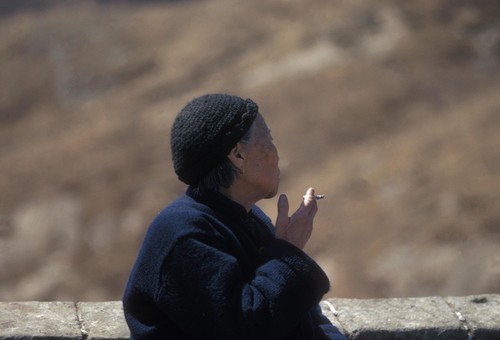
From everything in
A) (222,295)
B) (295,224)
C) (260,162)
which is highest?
(260,162)

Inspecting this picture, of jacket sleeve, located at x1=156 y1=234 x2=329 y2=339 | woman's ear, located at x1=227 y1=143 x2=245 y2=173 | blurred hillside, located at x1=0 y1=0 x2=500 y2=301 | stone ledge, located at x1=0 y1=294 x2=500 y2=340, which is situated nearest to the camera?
jacket sleeve, located at x1=156 y1=234 x2=329 y2=339

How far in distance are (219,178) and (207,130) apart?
137 mm

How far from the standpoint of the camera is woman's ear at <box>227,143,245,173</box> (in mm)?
2605

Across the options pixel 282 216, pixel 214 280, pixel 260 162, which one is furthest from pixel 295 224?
pixel 214 280

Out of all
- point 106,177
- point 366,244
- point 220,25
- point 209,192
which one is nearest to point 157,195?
point 106,177

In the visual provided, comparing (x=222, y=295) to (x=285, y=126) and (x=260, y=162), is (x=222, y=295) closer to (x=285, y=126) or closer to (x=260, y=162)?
(x=260, y=162)

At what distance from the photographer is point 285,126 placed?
22562 mm

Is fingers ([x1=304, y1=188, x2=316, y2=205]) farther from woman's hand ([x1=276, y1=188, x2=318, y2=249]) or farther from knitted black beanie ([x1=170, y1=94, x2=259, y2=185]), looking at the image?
knitted black beanie ([x1=170, y1=94, x2=259, y2=185])

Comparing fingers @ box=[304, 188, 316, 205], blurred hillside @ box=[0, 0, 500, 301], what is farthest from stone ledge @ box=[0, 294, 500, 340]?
blurred hillside @ box=[0, 0, 500, 301]

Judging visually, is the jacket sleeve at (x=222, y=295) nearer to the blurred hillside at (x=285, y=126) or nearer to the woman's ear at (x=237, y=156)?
the woman's ear at (x=237, y=156)

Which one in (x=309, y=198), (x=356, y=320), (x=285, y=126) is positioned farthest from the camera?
(x=285, y=126)

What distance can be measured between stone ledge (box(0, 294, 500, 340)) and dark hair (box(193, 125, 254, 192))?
0.84 metres

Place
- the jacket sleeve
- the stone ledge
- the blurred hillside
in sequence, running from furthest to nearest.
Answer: the blurred hillside < the stone ledge < the jacket sleeve

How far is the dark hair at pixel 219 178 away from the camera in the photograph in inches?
104
